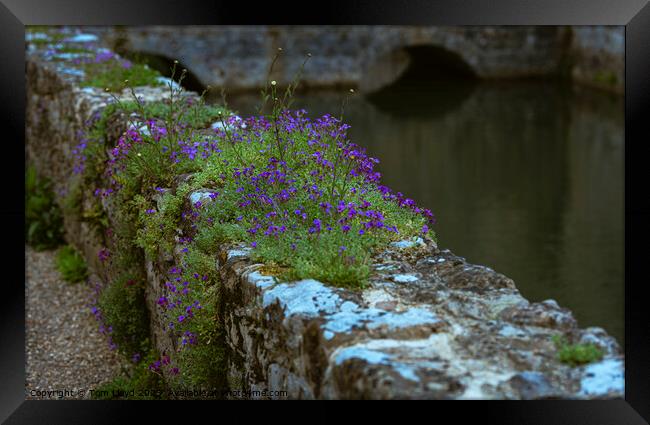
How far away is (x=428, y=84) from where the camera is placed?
1870 centimetres

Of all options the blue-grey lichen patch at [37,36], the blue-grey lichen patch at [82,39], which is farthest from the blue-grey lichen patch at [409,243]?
the blue-grey lichen patch at [37,36]

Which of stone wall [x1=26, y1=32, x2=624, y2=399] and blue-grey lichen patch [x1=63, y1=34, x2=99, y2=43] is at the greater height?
blue-grey lichen patch [x1=63, y1=34, x2=99, y2=43]

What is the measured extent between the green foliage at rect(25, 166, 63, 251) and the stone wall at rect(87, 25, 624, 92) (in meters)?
7.53

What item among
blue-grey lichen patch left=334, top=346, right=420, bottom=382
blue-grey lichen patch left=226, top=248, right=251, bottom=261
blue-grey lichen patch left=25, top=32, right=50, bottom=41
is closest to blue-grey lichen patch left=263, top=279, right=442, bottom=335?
blue-grey lichen patch left=334, top=346, right=420, bottom=382

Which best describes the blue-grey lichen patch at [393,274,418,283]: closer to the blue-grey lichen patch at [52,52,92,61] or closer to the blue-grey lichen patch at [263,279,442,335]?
the blue-grey lichen patch at [263,279,442,335]

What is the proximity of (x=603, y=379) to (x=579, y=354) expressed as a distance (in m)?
0.11

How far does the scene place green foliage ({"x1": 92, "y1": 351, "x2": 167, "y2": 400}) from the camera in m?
5.20

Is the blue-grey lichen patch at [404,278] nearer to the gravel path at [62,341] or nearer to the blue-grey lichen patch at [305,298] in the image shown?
the blue-grey lichen patch at [305,298]

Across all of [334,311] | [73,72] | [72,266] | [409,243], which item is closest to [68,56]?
[73,72]

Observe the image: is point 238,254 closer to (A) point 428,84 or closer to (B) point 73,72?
(B) point 73,72

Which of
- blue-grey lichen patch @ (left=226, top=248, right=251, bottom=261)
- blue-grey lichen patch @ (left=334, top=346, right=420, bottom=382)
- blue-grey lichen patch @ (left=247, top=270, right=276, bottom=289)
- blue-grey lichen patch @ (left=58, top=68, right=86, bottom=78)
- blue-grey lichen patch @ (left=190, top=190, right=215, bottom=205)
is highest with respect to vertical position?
blue-grey lichen patch @ (left=58, top=68, right=86, bottom=78)
